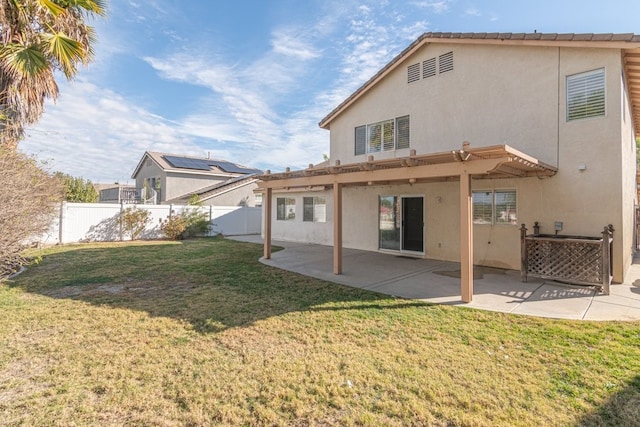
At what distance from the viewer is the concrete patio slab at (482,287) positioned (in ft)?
19.7

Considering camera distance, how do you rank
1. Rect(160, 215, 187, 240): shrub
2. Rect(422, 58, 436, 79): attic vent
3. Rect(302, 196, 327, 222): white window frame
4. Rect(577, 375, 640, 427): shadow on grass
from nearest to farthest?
Rect(577, 375, 640, 427): shadow on grass
Rect(422, 58, 436, 79): attic vent
Rect(302, 196, 327, 222): white window frame
Rect(160, 215, 187, 240): shrub

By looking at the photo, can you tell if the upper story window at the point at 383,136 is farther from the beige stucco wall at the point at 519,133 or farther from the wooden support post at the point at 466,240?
the wooden support post at the point at 466,240

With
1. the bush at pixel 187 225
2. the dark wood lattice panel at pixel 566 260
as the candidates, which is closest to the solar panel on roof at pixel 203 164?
the bush at pixel 187 225

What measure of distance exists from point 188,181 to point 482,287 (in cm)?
2548

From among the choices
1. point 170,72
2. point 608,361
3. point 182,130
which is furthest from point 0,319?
point 182,130

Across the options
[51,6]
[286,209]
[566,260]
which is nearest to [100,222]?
[286,209]

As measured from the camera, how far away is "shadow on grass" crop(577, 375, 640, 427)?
2.91m

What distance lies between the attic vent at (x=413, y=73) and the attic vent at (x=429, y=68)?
0.78 feet

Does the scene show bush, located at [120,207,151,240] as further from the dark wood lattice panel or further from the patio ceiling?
the dark wood lattice panel

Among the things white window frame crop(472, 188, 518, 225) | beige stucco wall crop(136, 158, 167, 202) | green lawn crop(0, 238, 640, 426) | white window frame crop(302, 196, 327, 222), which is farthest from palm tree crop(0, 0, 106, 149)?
beige stucco wall crop(136, 158, 167, 202)

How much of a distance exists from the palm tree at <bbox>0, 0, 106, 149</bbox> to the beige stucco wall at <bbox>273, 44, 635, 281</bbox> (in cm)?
1010

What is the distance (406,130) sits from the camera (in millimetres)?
12211

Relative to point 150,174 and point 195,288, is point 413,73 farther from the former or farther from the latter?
point 150,174

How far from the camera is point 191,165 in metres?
27.7
